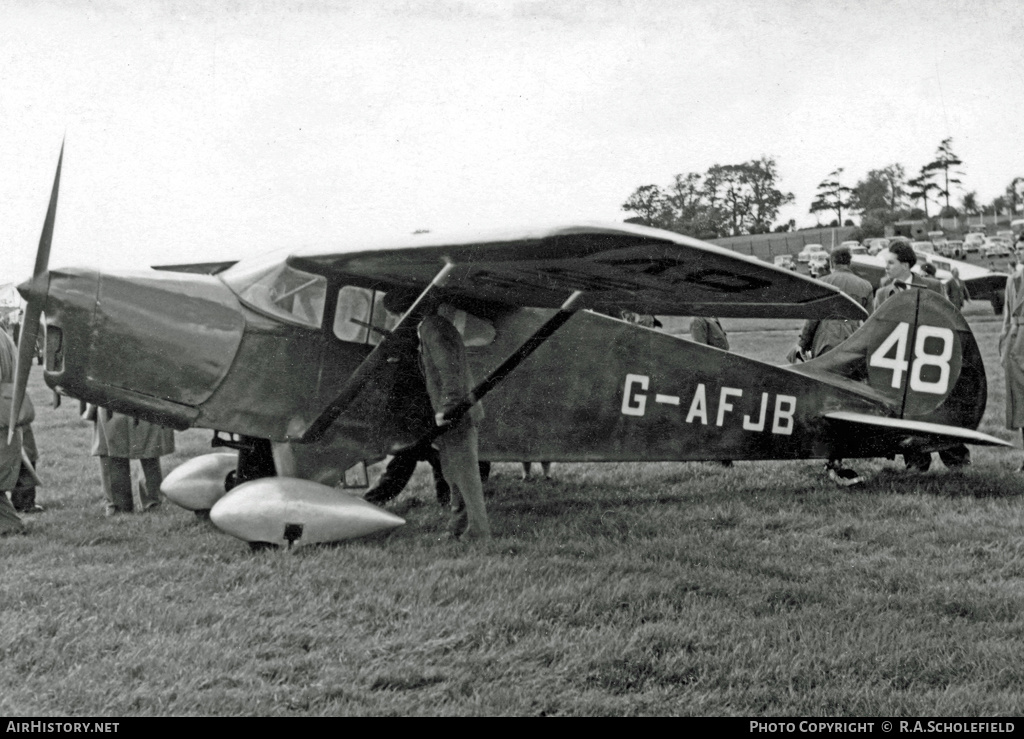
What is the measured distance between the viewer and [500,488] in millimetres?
7711

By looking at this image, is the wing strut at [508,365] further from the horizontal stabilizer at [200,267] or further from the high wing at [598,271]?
the horizontal stabilizer at [200,267]

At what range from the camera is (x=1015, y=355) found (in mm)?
8016

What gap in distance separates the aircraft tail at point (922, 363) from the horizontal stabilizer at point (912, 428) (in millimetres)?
222

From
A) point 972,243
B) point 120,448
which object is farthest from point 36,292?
point 972,243

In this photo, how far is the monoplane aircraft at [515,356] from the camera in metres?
4.71

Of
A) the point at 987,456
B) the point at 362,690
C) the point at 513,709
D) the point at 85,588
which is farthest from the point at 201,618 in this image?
the point at 987,456

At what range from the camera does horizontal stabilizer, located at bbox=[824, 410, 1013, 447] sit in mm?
6551

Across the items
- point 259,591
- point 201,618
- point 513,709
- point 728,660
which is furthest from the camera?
point 259,591

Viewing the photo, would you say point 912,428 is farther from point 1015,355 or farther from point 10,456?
point 10,456

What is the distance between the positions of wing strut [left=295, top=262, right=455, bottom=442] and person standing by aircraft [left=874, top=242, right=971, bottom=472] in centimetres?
423

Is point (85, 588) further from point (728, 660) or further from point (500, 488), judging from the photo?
point (500, 488)

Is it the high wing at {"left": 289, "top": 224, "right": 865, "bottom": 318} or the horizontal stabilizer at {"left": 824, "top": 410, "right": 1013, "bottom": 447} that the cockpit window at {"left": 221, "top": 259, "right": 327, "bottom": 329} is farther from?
the horizontal stabilizer at {"left": 824, "top": 410, "right": 1013, "bottom": 447}

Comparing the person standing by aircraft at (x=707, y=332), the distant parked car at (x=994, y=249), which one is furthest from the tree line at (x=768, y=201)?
the person standing by aircraft at (x=707, y=332)

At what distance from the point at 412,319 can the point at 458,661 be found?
2.32 metres
